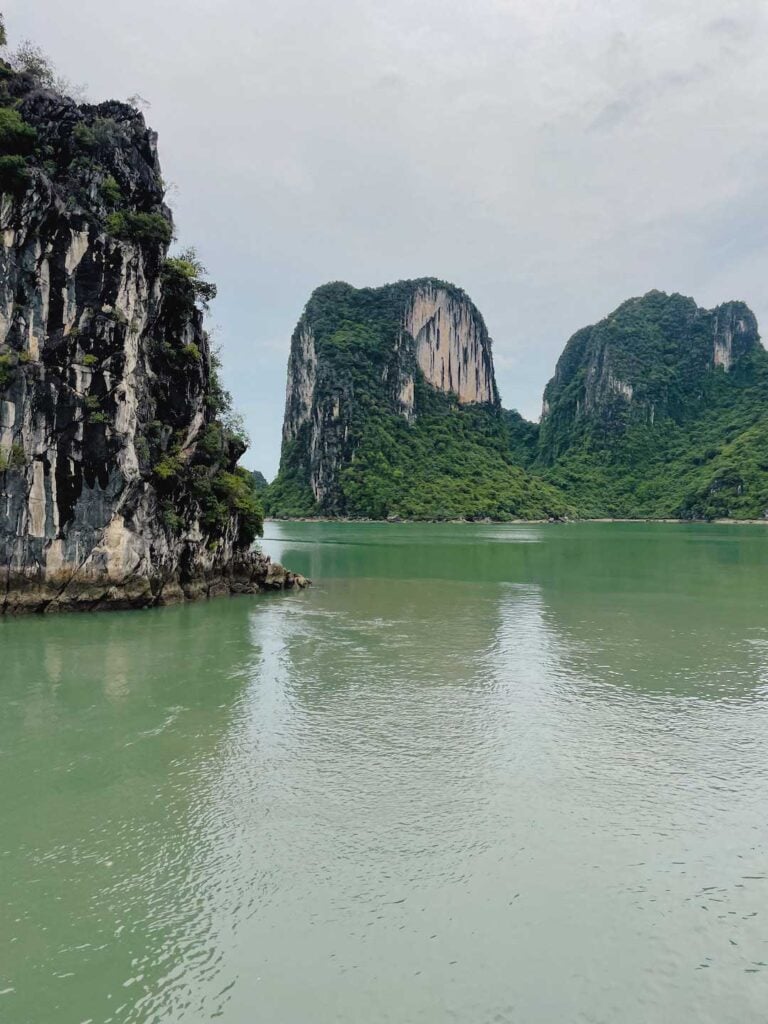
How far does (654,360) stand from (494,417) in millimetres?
39712

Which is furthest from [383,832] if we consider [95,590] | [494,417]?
Result: [494,417]

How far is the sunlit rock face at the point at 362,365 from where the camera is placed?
11875 centimetres

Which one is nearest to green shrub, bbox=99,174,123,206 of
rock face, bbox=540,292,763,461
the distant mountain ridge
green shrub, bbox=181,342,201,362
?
green shrub, bbox=181,342,201,362

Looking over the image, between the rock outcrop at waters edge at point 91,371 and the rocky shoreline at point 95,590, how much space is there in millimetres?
46

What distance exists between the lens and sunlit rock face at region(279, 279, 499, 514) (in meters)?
119

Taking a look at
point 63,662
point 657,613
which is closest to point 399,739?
point 63,662

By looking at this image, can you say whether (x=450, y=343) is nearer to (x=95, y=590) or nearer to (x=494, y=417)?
(x=494, y=417)

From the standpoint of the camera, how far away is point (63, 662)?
55.4ft

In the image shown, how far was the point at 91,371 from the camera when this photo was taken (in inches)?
884

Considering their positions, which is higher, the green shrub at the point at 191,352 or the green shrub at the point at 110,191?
the green shrub at the point at 110,191

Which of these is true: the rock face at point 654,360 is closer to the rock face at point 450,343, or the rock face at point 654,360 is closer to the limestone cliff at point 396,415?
the rock face at point 450,343

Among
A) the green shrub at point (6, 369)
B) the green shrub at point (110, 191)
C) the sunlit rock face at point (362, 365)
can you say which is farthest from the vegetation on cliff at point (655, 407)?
the green shrub at point (6, 369)

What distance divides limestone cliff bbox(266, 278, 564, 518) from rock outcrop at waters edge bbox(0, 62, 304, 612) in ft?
256

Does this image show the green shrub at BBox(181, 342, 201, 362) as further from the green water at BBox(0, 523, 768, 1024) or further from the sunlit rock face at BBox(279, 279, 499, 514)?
the sunlit rock face at BBox(279, 279, 499, 514)
